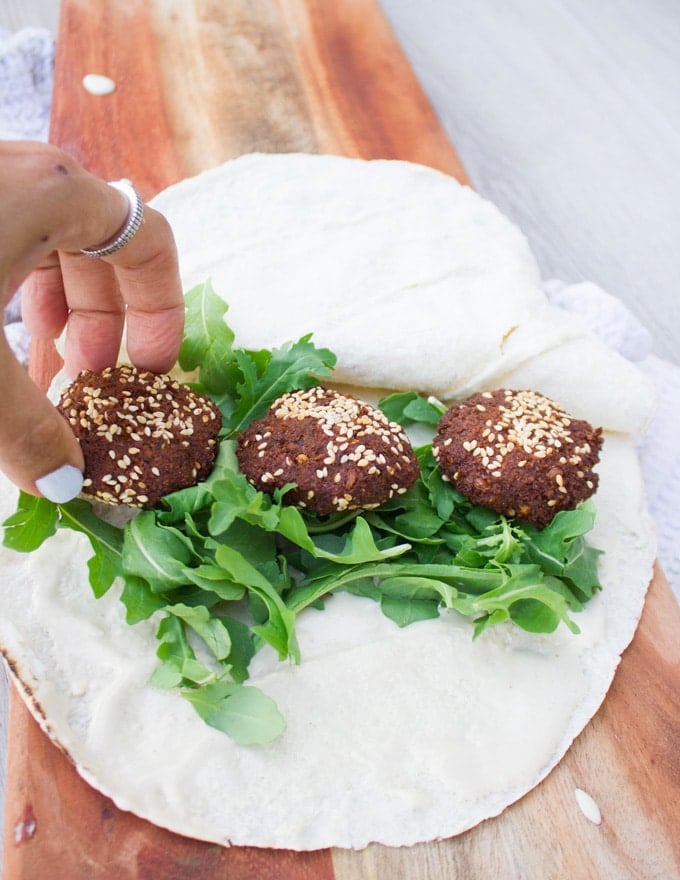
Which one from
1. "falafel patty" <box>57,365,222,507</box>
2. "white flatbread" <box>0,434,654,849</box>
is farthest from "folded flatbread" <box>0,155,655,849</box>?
"falafel patty" <box>57,365,222,507</box>

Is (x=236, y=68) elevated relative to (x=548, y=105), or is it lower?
lower

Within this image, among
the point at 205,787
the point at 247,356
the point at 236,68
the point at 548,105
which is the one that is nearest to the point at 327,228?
the point at 247,356

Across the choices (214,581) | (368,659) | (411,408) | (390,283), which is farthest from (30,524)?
(390,283)

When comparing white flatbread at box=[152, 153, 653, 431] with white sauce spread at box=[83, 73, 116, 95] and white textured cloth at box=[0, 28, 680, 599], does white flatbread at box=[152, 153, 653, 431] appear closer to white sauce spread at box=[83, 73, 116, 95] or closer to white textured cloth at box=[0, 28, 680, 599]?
white textured cloth at box=[0, 28, 680, 599]

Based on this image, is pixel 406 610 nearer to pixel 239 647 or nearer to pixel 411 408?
pixel 239 647

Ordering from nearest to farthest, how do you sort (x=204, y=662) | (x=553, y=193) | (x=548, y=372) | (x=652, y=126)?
(x=204, y=662)
(x=548, y=372)
(x=553, y=193)
(x=652, y=126)

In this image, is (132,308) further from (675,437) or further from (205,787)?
(675,437)

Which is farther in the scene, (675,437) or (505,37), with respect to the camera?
(505,37)
